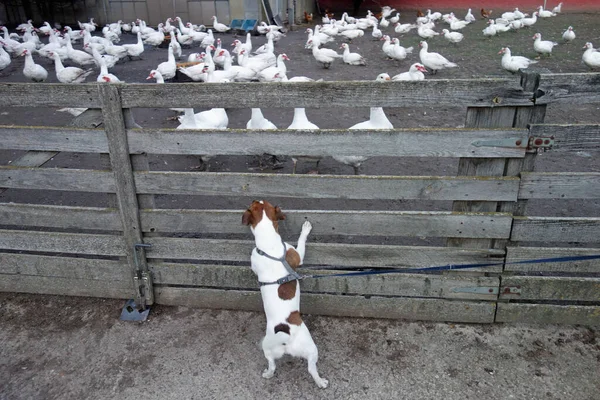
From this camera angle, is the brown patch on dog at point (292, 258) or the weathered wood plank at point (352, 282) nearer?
the brown patch on dog at point (292, 258)

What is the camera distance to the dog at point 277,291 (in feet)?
9.52

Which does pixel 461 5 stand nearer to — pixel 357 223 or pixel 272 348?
pixel 357 223

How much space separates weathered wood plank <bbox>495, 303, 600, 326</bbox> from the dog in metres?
1.47

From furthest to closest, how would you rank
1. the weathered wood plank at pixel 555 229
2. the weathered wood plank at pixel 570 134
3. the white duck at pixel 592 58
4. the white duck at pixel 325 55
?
the white duck at pixel 325 55 < the white duck at pixel 592 58 < the weathered wood plank at pixel 555 229 < the weathered wood plank at pixel 570 134

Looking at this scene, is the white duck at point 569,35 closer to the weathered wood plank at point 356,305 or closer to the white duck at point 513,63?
the white duck at point 513,63

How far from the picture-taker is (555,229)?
3.21 meters

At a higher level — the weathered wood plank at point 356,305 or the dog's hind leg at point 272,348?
the dog's hind leg at point 272,348

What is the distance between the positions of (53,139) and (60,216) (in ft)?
2.03

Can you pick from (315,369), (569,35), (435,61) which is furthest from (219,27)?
(315,369)

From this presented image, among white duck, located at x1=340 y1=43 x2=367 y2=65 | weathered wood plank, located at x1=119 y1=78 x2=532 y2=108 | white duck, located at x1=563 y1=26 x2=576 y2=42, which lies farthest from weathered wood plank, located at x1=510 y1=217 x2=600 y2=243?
white duck, located at x1=563 y1=26 x2=576 y2=42

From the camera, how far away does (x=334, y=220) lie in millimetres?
3352

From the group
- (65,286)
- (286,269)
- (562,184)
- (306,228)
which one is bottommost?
(65,286)

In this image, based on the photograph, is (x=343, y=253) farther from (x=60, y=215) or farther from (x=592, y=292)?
(x=60, y=215)

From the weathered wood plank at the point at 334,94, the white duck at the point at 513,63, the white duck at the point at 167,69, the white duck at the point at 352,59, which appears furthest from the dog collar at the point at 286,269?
the white duck at the point at 352,59
